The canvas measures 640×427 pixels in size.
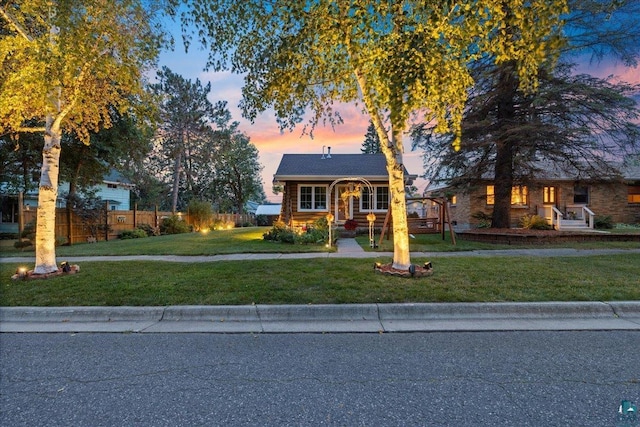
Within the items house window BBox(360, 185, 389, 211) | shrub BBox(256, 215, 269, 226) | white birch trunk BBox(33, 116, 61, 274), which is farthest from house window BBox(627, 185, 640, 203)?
shrub BBox(256, 215, 269, 226)

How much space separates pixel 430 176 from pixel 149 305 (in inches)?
502

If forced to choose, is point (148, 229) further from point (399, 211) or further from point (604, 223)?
point (604, 223)

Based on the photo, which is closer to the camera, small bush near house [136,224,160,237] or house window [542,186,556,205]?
small bush near house [136,224,160,237]

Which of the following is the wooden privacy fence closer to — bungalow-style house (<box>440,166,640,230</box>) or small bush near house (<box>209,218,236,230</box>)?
small bush near house (<box>209,218,236,230</box>)

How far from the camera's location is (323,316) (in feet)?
15.9

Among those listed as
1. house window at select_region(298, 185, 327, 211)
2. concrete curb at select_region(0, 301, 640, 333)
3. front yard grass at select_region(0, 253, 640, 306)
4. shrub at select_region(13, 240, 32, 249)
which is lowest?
concrete curb at select_region(0, 301, 640, 333)

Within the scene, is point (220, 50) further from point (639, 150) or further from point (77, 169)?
point (639, 150)

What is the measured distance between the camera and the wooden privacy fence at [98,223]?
14367 millimetres

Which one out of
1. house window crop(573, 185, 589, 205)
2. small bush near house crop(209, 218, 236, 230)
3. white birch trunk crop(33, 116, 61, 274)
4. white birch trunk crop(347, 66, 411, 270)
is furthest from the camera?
small bush near house crop(209, 218, 236, 230)

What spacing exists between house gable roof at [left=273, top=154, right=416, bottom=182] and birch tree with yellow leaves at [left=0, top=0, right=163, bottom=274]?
9.03m

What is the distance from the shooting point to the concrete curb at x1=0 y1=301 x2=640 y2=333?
459 cm

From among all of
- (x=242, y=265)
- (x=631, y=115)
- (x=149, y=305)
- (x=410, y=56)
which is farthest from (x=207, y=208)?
(x=631, y=115)

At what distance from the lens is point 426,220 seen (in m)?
Result: 12.7

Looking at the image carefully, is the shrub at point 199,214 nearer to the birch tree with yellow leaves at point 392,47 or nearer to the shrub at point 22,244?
the shrub at point 22,244
